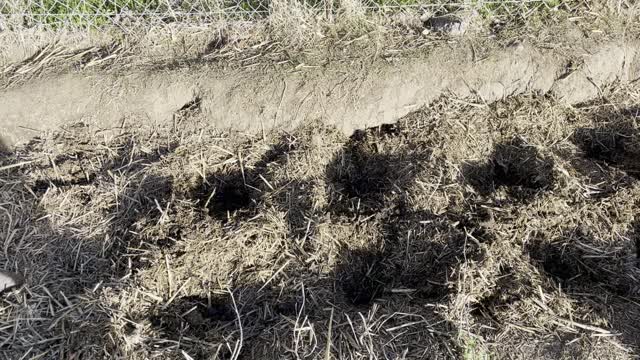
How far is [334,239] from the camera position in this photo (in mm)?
2738

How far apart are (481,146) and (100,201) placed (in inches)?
88.1

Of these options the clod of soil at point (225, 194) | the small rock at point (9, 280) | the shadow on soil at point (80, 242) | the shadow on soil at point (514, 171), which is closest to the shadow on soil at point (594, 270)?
the shadow on soil at point (514, 171)

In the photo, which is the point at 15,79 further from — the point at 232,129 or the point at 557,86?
the point at 557,86

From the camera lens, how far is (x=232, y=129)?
10.3ft

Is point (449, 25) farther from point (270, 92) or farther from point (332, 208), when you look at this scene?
point (332, 208)

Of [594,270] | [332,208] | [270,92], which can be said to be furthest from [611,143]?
[270,92]

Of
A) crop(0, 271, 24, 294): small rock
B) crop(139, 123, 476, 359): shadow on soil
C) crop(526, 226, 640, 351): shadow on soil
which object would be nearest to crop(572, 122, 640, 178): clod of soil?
crop(526, 226, 640, 351): shadow on soil

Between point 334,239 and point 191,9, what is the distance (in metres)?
1.82

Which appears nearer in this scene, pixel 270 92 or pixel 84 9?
pixel 270 92

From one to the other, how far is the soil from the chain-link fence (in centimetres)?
37

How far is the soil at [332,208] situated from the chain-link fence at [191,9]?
14.5 inches

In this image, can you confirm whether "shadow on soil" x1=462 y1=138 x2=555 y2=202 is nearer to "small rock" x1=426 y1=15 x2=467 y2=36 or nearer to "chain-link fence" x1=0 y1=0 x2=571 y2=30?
"small rock" x1=426 y1=15 x2=467 y2=36

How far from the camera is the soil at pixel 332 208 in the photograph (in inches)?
96.3

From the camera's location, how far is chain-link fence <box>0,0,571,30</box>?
3.34 metres
